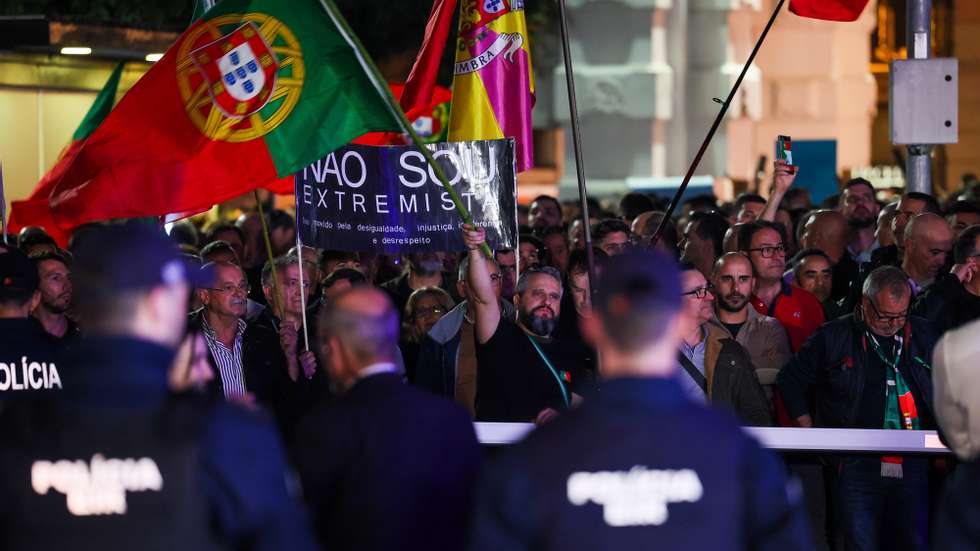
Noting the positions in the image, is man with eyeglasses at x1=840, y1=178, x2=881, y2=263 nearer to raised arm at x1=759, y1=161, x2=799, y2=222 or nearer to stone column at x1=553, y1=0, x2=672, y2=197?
raised arm at x1=759, y1=161, x2=799, y2=222

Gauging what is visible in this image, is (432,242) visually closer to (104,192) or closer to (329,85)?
(329,85)

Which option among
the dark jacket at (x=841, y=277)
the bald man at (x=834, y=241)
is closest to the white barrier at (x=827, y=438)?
the dark jacket at (x=841, y=277)

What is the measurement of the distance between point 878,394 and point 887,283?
Answer: 1.71 ft

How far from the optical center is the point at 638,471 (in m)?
3.87

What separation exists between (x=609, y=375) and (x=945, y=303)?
5356mm

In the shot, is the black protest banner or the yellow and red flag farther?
the yellow and red flag

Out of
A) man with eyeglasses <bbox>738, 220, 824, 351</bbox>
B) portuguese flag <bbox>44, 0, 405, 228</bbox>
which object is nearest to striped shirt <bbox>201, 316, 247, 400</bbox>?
portuguese flag <bbox>44, 0, 405, 228</bbox>

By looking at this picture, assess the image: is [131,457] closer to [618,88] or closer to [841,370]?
[841,370]

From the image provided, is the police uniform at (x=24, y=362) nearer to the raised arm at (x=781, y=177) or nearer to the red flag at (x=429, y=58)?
the red flag at (x=429, y=58)

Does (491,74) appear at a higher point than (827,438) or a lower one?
higher

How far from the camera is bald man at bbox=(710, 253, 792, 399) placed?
905cm

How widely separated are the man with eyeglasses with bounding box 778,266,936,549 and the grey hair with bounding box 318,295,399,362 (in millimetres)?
3741

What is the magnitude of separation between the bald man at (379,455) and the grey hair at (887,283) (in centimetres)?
385

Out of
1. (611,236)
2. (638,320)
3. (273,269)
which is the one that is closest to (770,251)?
(611,236)
